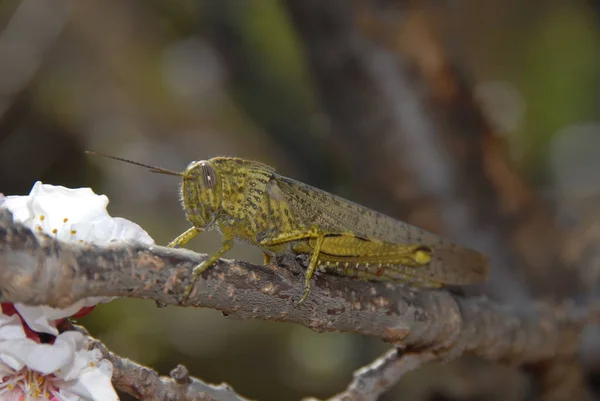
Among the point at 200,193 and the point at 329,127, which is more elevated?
the point at 329,127

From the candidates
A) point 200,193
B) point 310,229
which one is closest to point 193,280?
point 200,193

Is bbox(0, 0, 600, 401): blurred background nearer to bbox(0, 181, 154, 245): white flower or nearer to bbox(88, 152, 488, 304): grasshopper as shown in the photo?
bbox(88, 152, 488, 304): grasshopper

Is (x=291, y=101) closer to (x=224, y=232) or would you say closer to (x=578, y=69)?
(x=578, y=69)

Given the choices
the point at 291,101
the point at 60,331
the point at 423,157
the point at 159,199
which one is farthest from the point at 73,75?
the point at 60,331

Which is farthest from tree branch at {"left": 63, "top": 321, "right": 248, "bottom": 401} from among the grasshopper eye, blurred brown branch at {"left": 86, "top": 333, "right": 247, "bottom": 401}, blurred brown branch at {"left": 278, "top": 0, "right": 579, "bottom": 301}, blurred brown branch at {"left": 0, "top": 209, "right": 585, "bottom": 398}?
blurred brown branch at {"left": 278, "top": 0, "right": 579, "bottom": 301}

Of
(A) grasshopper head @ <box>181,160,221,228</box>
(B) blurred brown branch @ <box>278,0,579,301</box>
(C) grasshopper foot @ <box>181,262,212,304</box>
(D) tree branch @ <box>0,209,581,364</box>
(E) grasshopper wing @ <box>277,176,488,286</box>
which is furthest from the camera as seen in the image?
(B) blurred brown branch @ <box>278,0,579,301</box>

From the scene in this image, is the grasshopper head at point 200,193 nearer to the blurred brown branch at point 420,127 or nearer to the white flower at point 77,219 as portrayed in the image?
the white flower at point 77,219

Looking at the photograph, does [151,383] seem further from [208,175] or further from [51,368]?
[208,175]
